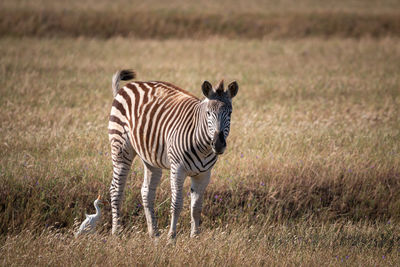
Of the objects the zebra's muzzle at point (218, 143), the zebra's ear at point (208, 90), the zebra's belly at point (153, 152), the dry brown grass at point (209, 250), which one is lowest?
the dry brown grass at point (209, 250)

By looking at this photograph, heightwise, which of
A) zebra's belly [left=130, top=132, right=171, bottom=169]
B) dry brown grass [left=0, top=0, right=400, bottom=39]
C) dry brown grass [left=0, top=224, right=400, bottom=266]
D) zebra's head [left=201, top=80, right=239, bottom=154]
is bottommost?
dry brown grass [left=0, top=224, right=400, bottom=266]

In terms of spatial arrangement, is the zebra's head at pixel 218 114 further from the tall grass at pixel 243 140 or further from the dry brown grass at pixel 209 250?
the tall grass at pixel 243 140

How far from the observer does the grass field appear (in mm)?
5738

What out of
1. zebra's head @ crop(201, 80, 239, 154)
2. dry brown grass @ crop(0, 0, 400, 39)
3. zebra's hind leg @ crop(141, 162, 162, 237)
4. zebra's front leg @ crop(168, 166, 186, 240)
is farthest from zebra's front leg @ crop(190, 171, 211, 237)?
dry brown grass @ crop(0, 0, 400, 39)

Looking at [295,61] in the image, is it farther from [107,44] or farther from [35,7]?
[35,7]

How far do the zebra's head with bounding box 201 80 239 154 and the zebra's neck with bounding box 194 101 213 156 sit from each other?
14 centimetres

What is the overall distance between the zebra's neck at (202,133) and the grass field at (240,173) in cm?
117

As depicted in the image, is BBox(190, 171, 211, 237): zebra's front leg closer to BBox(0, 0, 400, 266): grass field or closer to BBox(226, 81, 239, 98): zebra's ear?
BBox(0, 0, 400, 266): grass field

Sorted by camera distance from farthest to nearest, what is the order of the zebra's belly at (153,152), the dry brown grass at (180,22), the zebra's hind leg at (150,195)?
1. the dry brown grass at (180,22)
2. the zebra's hind leg at (150,195)
3. the zebra's belly at (153,152)

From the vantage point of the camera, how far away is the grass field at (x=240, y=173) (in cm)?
574

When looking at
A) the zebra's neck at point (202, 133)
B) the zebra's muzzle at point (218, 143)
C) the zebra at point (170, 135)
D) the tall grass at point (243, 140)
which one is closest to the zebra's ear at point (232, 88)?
the zebra at point (170, 135)

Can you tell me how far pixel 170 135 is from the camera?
5898 mm

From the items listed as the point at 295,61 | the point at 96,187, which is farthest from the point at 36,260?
the point at 295,61

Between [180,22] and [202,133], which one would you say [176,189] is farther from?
[180,22]
